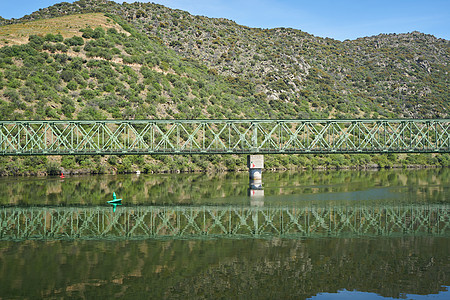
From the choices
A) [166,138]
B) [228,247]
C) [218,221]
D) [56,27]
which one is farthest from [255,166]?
[56,27]

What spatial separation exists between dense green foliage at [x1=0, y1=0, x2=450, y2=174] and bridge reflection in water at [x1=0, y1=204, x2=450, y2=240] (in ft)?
152

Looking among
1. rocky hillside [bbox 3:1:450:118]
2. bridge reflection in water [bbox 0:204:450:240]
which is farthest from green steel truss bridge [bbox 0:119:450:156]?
rocky hillside [bbox 3:1:450:118]

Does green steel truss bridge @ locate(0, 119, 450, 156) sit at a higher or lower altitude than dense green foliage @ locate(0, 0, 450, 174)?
lower

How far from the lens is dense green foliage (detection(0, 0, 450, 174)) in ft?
318

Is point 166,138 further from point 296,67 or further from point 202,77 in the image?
point 296,67

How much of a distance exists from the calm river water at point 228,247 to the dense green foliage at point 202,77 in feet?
160

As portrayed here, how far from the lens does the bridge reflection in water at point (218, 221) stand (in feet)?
105

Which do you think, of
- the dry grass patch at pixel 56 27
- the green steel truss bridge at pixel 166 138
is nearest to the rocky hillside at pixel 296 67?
the dry grass patch at pixel 56 27

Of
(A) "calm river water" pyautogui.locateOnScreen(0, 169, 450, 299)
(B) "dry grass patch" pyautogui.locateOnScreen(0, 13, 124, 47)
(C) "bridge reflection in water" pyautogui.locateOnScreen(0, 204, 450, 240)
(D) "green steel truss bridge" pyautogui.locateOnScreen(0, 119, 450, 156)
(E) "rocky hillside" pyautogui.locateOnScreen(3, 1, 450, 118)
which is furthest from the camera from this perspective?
(E) "rocky hillside" pyautogui.locateOnScreen(3, 1, 450, 118)

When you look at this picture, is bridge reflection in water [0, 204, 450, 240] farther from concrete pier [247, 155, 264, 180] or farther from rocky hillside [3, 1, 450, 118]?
rocky hillside [3, 1, 450, 118]

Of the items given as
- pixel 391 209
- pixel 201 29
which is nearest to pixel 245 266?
pixel 391 209

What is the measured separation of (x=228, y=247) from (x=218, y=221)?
349 inches

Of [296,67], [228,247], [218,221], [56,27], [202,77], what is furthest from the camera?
[296,67]

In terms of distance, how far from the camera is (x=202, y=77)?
5433 inches
